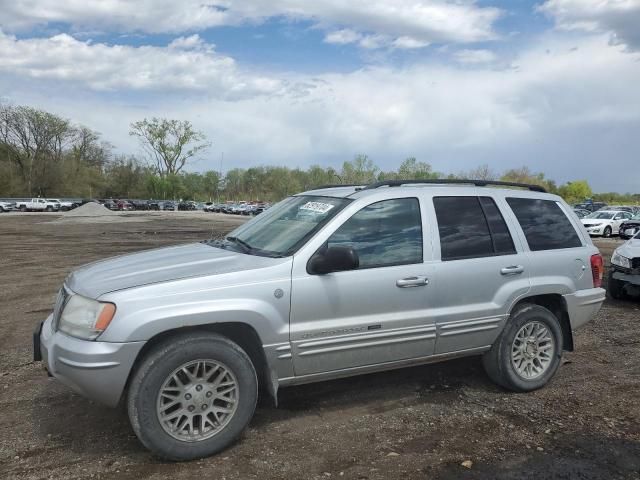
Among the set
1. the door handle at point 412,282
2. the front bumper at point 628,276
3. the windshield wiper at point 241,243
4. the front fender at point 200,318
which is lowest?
the front bumper at point 628,276

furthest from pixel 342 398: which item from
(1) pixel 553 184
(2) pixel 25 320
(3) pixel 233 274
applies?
(1) pixel 553 184

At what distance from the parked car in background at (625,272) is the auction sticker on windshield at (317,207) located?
6.68m

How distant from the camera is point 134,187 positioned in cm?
9588

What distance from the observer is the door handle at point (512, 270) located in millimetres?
4660

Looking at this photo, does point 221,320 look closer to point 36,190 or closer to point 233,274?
point 233,274

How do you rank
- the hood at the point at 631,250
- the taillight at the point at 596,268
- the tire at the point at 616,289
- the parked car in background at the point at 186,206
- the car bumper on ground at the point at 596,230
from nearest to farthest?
the taillight at the point at 596,268, the hood at the point at 631,250, the tire at the point at 616,289, the car bumper on ground at the point at 596,230, the parked car in background at the point at 186,206

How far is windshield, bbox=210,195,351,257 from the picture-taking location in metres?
4.12

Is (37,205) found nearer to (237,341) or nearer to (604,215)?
(604,215)

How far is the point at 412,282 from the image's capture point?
4.21 metres

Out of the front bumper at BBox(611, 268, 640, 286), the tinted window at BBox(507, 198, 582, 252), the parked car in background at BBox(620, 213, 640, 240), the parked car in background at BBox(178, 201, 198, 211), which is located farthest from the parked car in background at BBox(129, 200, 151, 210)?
the tinted window at BBox(507, 198, 582, 252)

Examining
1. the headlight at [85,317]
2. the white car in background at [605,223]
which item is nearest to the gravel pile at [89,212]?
the white car in background at [605,223]

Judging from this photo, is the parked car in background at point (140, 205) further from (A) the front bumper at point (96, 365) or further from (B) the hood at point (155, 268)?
(A) the front bumper at point (96, 365)

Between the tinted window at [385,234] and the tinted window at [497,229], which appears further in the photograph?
the tinted window at [497,229]

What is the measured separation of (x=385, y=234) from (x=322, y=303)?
81 cm
